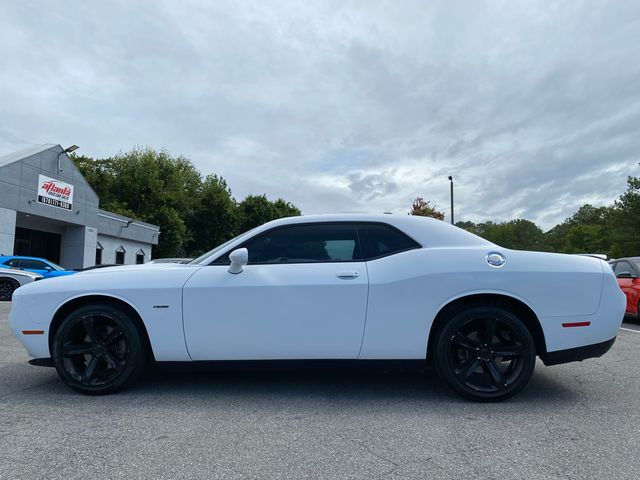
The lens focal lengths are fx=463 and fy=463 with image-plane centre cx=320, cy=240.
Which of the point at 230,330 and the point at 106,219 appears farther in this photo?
the point at 106,219

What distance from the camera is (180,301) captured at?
11.8 ft

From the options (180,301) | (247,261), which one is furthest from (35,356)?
(247,261)

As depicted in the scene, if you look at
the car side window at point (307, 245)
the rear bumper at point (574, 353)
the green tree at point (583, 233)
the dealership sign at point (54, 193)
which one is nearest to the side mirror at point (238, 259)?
the car side window at point (307, 245)

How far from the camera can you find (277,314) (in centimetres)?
354

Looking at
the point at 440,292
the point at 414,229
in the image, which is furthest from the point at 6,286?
the point at 440,292

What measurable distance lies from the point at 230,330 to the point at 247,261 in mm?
548

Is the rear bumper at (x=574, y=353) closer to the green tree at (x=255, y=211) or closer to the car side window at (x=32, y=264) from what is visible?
the car side window at (x=32, y=264)

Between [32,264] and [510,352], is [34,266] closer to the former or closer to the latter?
[32,264]

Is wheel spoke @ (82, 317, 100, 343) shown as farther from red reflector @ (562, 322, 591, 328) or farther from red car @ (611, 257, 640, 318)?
red car @ (611, 257, 640, 318)

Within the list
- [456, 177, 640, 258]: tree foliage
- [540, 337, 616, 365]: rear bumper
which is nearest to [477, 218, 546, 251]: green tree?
[456, 177, 640, 258]: tree foliage

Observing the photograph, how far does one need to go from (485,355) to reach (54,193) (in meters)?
26.3

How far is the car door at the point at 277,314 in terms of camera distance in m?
3.54

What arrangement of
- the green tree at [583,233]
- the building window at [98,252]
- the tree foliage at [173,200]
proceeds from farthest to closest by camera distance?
the green tree at [583,233], the tree foliage at [173,200], the building window at [98,252]

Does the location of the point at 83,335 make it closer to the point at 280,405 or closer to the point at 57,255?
the point at 280,405
